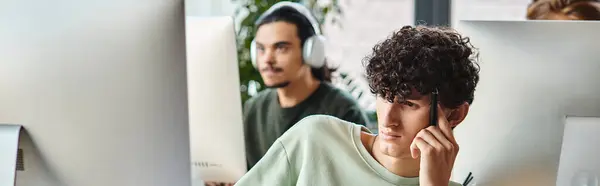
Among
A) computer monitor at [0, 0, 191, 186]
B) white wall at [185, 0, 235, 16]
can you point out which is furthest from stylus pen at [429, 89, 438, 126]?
white wall at [185, 0, 235, 16]

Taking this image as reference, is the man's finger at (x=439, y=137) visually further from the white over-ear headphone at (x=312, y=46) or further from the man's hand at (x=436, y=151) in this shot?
the white over-ear headphone at (x=312, y=46)

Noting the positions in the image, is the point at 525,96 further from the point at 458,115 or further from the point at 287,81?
Answer: the point at 287,81

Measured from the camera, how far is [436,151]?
116 centimetres

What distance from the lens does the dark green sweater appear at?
183 cm

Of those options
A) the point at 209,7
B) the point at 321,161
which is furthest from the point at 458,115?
the point at 209,7

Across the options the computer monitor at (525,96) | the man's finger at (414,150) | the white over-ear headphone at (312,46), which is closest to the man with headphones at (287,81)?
the white over-ear headphone at (312,46)

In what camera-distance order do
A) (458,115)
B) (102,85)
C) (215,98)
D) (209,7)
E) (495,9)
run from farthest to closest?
(209,7), (495,9), (215,98), (458,115), (102,85)

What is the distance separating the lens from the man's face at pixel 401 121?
1.17 m

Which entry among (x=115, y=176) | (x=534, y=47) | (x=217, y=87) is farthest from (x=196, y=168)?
(x=534, y=47)

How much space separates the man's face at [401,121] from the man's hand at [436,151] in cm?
2

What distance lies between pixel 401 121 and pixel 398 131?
2 centimetres

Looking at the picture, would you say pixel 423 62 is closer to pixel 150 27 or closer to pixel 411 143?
pixel 411 143

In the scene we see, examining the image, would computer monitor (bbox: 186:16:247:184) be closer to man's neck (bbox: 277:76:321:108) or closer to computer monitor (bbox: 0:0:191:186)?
man's neck (bbox: 277:76:321:108)

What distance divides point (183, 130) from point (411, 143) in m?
0.33
